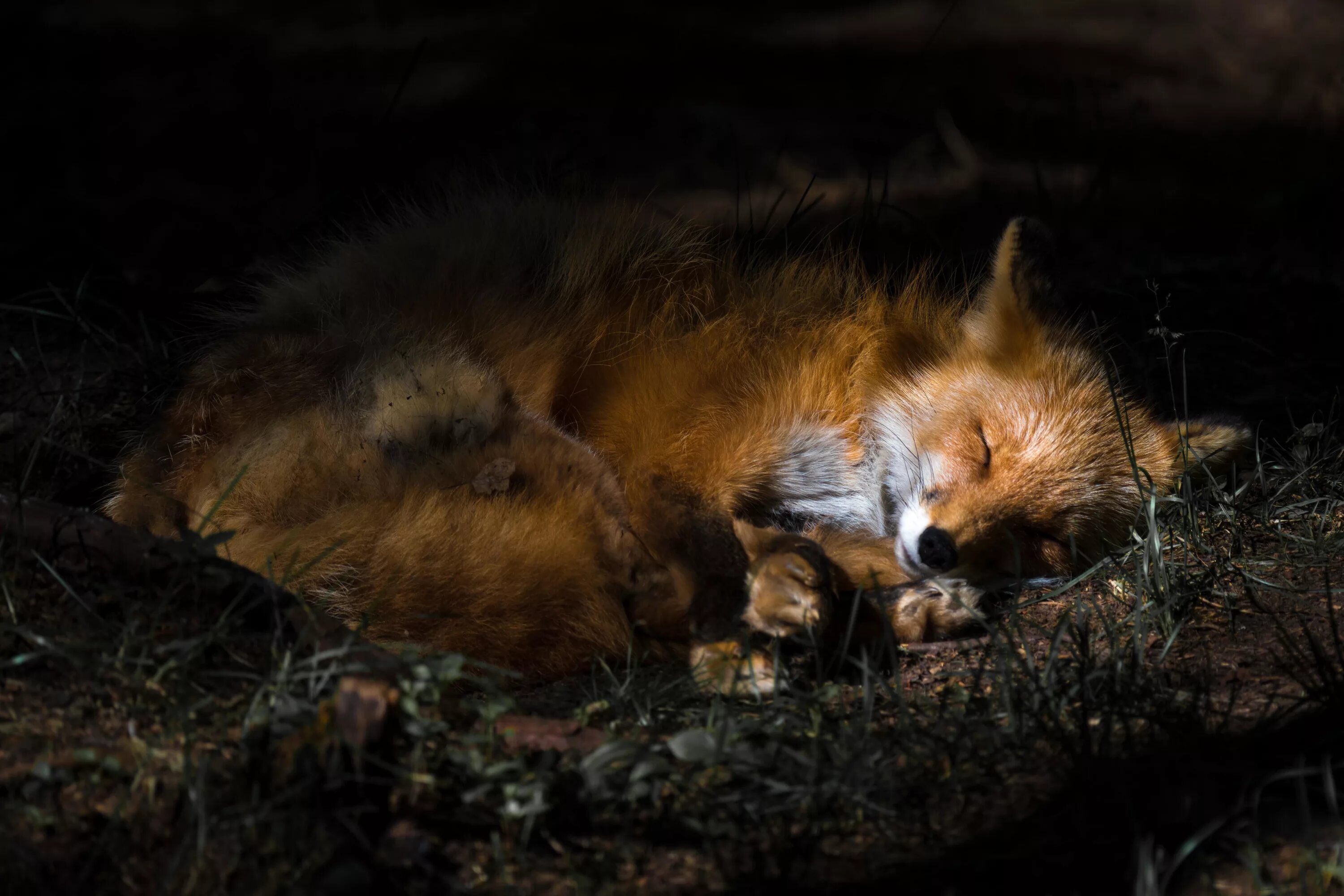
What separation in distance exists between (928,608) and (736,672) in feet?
2.64

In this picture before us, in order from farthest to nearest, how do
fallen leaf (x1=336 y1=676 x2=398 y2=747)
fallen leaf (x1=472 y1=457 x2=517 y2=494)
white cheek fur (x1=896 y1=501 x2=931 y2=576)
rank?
white cheek fur (x1=896 y1=501 x2=931 y2=576), fallen leaf (x1=472 y1=457 x2=517 y2=494), fallen leaf (x1=336 y1=676 x2=398 y2=747)

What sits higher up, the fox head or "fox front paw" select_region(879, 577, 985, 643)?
the fox head

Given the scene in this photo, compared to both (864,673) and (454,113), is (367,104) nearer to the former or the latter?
(454,113)

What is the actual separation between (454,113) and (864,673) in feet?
14.9

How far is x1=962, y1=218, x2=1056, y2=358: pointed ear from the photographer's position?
2969 millimetres

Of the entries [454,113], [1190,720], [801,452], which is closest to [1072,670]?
[1190,720]

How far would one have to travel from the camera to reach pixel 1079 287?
14.1ft

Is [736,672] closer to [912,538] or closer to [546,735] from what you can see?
[546,735]

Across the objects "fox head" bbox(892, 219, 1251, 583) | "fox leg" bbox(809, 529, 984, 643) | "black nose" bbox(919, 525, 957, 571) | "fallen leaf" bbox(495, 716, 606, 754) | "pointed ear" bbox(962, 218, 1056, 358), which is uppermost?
"pointed ear" bbox(962, 218, 1056, 358)

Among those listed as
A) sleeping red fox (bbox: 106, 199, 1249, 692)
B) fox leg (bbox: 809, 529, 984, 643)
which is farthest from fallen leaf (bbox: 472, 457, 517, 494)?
fox leg (bbox: 809, 529, 984, 643)

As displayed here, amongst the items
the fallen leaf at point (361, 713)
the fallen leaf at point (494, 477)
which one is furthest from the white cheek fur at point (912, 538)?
the fallen leaf at point (361, 713)

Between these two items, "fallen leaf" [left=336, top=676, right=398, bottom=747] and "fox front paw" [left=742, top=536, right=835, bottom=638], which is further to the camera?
"fox front paw" [left=742, top=536, right=835, bottom=638]

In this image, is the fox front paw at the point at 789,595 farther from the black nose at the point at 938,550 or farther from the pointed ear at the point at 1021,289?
the pointed ear at the point at 1021,289

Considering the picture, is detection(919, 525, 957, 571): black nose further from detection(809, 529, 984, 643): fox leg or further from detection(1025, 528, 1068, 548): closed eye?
detection(1025, 528, 1068, 548): closed eye
